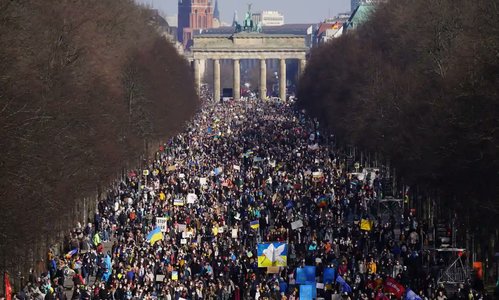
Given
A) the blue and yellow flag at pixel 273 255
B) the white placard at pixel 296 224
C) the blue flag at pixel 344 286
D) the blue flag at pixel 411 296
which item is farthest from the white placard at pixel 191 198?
the blue flag at pixel 411 296

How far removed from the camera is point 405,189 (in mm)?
82312

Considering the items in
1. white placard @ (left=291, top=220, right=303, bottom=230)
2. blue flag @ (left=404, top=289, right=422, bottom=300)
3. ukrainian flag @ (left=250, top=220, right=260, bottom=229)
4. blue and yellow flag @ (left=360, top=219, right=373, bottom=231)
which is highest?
blue flag @ (left=404, top=289, right=422, bottom=300)

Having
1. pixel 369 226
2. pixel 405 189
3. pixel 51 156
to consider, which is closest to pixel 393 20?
pixel 405 189

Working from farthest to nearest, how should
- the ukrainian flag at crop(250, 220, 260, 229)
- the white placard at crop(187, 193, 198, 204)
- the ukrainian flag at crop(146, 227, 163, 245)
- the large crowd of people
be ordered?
the white placard at crop(187, 193, 198, 204)
the ukrainian flag at crop(250, 220, 260, 229)
the ukrainian flag at crop(146, 227, 163, 245)
the large crowd of people

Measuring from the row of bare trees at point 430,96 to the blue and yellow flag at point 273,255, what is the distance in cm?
618

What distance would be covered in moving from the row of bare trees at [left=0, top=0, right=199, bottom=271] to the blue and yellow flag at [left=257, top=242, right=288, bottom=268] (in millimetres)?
6687

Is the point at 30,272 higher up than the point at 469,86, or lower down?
lower down

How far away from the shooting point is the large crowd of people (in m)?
50.8

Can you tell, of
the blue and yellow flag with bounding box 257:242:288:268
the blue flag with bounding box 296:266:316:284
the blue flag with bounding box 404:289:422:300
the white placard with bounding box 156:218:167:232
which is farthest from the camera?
the white placard with bounding box 156:218:167:232

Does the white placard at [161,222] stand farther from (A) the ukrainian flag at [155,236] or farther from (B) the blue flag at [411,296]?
(B) the blue flag at [411,296]

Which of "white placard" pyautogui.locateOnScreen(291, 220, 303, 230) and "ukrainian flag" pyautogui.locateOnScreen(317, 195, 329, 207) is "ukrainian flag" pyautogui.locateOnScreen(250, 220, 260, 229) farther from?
"ukrainian flag" pyautogui.locateOnScreen(317, 195, 329, 207)

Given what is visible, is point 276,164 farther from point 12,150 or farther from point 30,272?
point 12,150

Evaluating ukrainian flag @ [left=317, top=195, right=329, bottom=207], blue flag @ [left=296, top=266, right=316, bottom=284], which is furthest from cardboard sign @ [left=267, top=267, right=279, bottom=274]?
ukrainian flag @ [left=317, top=195, right=329, bottom=207]

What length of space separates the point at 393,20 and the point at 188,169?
2263 cm
